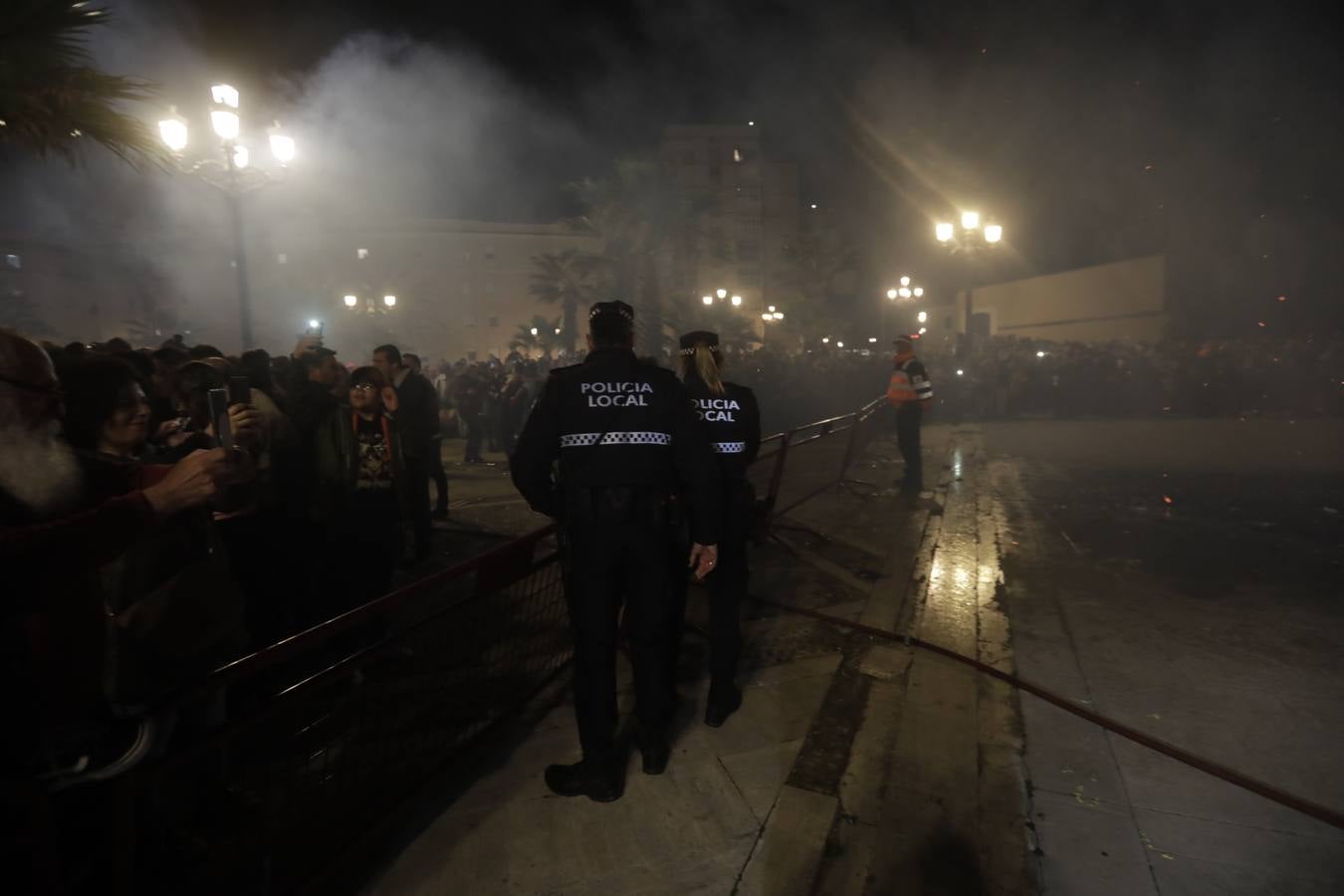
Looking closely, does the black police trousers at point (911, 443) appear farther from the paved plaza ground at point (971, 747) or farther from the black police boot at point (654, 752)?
the black police boot at point (654, 752)

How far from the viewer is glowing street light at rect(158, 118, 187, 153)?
8211mm

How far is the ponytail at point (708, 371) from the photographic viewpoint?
145 inches

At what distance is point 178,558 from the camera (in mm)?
2217

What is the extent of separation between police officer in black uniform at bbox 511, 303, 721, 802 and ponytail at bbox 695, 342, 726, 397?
0.77 metres

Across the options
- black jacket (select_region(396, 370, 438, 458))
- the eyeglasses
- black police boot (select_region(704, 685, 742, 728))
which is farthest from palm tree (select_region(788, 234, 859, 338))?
the eyeglasses

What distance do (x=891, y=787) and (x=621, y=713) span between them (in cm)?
135

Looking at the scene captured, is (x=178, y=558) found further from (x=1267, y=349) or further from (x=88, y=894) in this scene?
(x=1267, y=349)

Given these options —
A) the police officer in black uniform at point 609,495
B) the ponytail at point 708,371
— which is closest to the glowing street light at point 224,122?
the ponytail at point 708,371

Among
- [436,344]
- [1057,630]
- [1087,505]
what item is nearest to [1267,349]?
[1087,505]

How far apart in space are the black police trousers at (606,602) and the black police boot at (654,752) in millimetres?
169

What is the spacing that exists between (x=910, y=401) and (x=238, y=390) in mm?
7944

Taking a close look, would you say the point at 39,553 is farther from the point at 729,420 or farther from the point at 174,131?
the point at 174,131

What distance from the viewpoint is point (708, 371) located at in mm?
3682

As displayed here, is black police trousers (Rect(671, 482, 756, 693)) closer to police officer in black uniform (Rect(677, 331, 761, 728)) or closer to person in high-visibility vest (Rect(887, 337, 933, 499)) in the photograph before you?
police officer in black uniform (Rect(677, 331, 761, 728))
